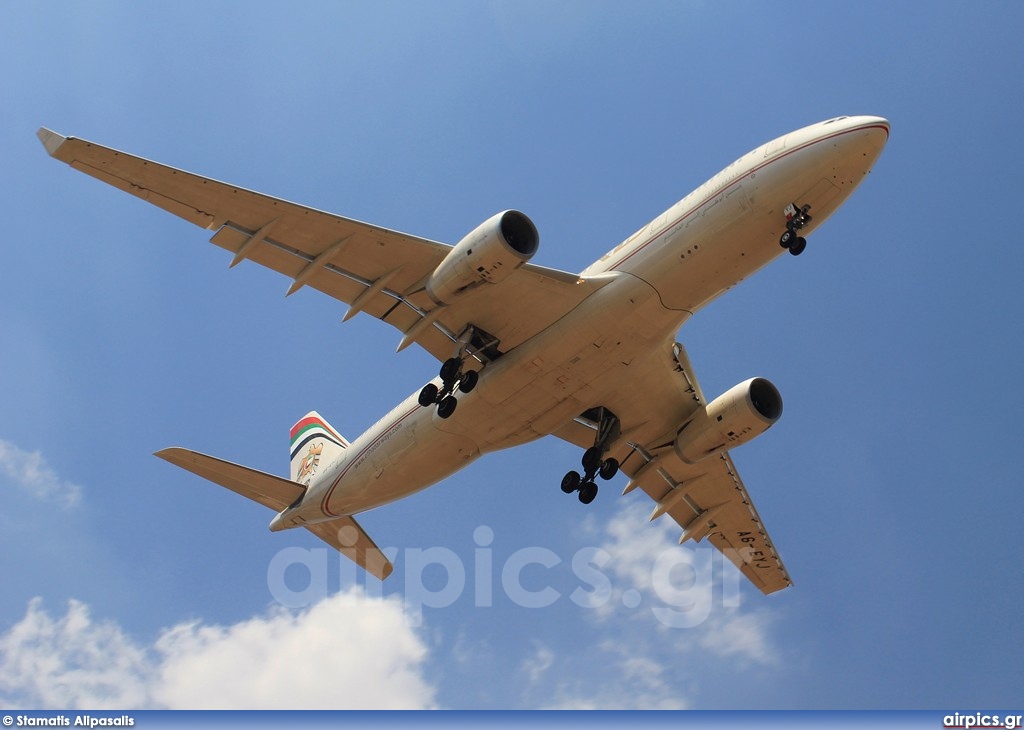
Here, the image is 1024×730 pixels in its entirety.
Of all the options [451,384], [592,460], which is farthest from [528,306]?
[592,460]

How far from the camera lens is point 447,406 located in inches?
1058

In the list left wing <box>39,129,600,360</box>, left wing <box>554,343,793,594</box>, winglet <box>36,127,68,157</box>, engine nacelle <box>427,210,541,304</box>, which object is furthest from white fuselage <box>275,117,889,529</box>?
winglet <box>36,127,68,157</box>

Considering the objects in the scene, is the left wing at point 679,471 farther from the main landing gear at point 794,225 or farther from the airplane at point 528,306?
the main landing gear at point 794,225

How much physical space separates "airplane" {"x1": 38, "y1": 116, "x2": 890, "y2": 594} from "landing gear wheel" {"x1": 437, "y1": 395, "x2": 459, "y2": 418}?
0.04m

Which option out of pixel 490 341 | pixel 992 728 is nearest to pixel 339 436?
pixel 490 341

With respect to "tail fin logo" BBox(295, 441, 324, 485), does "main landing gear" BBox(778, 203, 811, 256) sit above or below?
below

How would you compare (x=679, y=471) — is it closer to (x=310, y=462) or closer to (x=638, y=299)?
(x=638, y=299)

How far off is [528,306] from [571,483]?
7357 mm

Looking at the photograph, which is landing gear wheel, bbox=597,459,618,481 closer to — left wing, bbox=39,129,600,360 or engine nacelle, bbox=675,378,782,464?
engine nacelle, bbox=675,378,782,464

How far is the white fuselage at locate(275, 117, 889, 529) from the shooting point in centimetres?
2322

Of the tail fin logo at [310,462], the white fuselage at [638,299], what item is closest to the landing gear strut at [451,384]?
the white fuselage at [638,299]

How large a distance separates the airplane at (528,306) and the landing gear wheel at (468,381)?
4 cm

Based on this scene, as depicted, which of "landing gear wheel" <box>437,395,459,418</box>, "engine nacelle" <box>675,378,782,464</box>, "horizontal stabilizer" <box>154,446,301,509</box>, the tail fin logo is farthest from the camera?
the tail fin logo

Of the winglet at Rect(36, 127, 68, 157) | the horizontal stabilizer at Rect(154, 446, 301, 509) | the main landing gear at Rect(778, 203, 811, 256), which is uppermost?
the winglet at Rect(36, 127, 68, 157)
